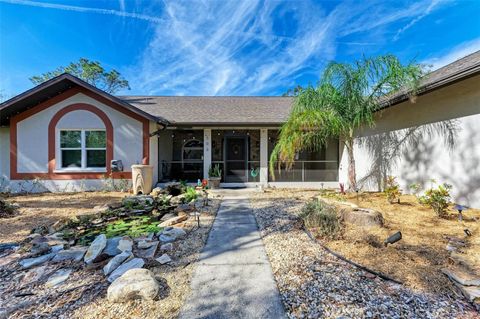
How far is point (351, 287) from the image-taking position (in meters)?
2.54

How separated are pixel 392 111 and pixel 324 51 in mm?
6987

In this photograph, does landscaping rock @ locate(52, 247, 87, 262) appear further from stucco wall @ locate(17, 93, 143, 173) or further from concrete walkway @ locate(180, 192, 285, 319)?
stucco wall @ locate(17, 93, 143, 173)

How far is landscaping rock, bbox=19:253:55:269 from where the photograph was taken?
3.20 meters

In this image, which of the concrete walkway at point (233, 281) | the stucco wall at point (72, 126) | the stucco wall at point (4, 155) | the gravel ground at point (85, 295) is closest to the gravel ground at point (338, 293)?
the concrete walkway at point (233, 281)

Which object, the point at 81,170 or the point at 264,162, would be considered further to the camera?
the point at 264,162

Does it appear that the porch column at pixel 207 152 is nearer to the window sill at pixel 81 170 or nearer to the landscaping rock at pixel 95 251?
the window sill at pixel 81 170

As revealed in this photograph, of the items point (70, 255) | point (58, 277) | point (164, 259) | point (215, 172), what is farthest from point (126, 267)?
point (215, 172)

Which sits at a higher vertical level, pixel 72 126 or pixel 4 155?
pixel 72 126

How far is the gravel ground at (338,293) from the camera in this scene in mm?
2164

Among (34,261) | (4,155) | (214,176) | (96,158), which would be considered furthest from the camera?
(214,176)

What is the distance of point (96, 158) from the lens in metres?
9.20

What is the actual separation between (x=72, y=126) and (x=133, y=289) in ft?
29.8

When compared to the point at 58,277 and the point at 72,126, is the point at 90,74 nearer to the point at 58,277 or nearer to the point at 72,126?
the point at 72,126

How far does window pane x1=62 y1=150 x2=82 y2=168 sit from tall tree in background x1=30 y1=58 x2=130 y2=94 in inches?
777
